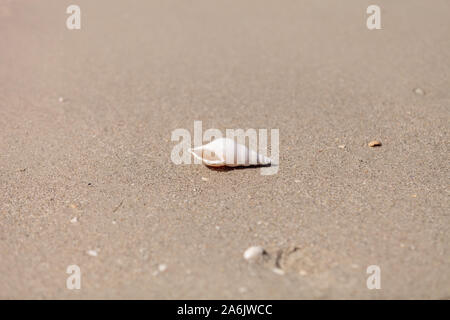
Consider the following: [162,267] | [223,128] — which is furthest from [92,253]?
[223,128]

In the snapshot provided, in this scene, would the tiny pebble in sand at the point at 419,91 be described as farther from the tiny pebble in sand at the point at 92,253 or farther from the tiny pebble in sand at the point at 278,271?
the tiny pebble in sand at the point at 92,253

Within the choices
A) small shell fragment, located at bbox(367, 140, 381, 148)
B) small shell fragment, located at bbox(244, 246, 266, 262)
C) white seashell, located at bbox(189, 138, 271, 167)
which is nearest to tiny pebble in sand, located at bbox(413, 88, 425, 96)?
small shell fragment, located at bbox(367, 140, 381, 148)

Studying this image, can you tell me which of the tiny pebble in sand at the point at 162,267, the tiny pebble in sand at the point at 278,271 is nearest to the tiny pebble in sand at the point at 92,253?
the tiny pebble in sand at the point at 162,267

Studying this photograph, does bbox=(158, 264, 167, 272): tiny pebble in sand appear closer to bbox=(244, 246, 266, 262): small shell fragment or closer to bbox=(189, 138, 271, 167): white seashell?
bbox=(244, 246, 266, 262): small shell fragment

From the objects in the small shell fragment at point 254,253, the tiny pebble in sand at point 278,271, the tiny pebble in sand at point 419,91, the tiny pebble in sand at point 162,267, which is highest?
the tiny pebble in sand at point 419,91

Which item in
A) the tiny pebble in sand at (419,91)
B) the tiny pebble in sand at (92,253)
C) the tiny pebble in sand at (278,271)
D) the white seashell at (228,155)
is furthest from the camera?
the tiny pebble in sand at (419,91)

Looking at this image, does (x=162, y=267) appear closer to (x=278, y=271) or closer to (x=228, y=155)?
(x=278, y=271)
